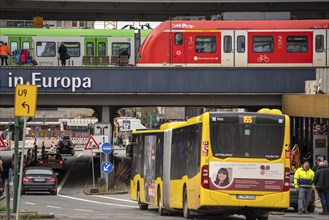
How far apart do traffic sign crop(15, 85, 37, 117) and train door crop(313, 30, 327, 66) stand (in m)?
31.4

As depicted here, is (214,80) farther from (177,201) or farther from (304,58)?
(177,201)

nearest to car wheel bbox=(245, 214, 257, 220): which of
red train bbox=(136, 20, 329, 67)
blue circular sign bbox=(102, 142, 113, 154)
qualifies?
blue circular sign bbox=(102, 142, 113, 154)

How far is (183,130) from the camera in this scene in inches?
1063

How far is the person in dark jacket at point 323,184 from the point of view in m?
31.9

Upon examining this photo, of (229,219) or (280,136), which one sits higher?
(280,136)

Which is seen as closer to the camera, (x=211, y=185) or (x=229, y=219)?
(x=211, y=185)

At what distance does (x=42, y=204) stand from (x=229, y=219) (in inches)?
484

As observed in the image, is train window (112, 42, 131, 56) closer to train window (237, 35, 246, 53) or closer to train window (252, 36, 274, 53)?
train window (237, 35, 246, 53)

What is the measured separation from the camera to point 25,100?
20.7 meters

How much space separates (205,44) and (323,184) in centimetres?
1929

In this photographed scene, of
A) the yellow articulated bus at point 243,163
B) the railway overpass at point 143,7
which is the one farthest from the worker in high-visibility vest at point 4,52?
the yellow articulated bus at point 243,163

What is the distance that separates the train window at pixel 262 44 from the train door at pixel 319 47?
2175mm

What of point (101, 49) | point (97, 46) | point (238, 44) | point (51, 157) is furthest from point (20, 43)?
point (238, 44)

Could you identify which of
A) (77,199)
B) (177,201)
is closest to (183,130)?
(177,201)
